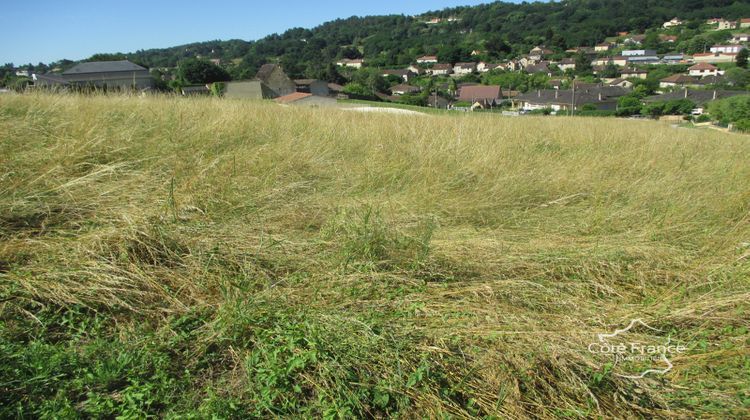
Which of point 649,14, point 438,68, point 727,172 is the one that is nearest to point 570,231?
point 727,172

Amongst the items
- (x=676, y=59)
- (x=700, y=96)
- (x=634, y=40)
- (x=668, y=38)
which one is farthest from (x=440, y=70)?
(x=668, y=38)

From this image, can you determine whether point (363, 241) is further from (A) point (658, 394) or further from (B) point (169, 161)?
(B) point (169, 161)

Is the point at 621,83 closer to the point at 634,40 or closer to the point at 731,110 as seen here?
the point at 731,110

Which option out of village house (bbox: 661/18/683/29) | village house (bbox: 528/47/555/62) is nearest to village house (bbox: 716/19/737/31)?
village house (bbox: 661/18/683/29)

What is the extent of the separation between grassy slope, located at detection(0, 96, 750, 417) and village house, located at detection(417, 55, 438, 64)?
9671cm

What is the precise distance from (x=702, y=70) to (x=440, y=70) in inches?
1790

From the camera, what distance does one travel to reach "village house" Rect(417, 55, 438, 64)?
313ft

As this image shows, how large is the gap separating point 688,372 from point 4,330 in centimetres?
283

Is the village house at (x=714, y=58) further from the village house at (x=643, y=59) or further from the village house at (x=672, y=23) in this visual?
the village house at (x=672, y=23)

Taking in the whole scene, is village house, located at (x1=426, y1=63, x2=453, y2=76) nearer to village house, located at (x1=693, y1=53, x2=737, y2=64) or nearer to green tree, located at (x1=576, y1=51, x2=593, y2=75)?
green tree, located at (x1=576, y1=51, x2=593, y2=75)

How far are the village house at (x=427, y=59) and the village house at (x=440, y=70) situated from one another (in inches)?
209

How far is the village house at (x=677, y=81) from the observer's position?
62500 mm

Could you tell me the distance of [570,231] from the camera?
316 cm

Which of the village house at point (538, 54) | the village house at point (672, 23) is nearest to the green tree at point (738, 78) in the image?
the village house at point (538, 54)
